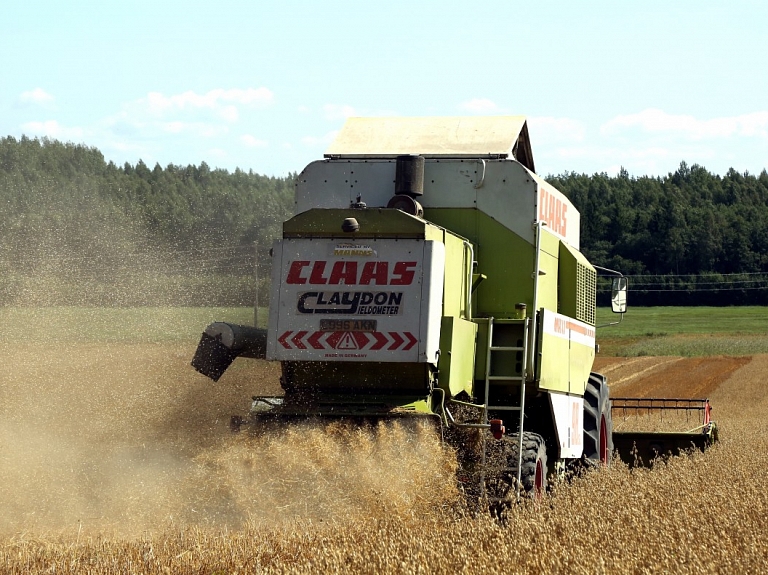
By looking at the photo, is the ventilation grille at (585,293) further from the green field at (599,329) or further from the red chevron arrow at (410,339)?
the green field at (599,329)

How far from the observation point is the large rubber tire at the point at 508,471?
8086 millimetres

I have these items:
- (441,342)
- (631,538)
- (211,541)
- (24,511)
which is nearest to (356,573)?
(211,541)

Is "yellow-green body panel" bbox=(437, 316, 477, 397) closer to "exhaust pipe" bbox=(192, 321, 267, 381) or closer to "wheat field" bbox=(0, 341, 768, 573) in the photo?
"wheat field" bbox=(0, 341, 768, 573)

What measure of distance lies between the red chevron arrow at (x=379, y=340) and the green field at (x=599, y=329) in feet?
14.1

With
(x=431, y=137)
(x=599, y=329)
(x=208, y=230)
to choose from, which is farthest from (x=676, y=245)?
(x=431, y=137)

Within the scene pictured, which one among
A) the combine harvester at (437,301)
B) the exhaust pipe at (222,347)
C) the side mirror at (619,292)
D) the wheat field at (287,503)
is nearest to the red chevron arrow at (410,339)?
the combine harvester at (437,301)

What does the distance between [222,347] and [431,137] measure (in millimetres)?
2946

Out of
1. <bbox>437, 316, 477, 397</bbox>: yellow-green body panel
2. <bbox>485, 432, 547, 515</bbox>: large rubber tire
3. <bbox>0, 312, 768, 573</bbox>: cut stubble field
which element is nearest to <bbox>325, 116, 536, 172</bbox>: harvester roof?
<bbox>437, 316, 477, 397</bbox>: yellow-green body panel

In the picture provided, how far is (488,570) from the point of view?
584 cm

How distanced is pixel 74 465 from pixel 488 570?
4.54m

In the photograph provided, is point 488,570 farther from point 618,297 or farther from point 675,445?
point 675,445

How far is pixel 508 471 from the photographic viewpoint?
27.2ft

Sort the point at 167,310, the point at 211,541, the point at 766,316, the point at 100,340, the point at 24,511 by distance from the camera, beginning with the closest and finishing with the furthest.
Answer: the point at 211,541 → the point at 24,511 → the point at 167,310 → the point at 100,340 → the point at 766,316

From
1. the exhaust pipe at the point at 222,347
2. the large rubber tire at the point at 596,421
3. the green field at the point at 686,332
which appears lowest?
the green field at the point at 686,332
